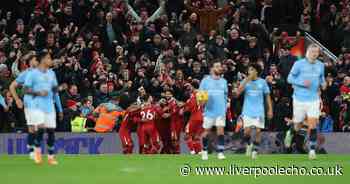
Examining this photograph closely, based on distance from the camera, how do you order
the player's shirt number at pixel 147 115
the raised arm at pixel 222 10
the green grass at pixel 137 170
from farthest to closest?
the raised arm at pixel 222 10 < the player's shirt number at pixel 147 115 < the green grass at pixel 137 170

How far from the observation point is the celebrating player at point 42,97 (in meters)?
21.2

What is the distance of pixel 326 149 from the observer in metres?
27.5

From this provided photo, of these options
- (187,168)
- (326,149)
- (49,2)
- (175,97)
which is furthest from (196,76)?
(187,168)

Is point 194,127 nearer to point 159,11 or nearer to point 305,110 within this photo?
point 305,110

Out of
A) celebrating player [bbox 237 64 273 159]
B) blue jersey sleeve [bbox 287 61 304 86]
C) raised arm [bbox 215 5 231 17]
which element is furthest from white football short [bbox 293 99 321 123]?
raised arm [bbox 215 5 231 17]

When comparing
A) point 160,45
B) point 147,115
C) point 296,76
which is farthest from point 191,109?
point 296,76

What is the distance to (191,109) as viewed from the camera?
91.7 ft

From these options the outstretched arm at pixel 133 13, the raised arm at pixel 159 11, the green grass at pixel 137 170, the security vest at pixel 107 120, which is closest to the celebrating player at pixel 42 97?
the green grass at pixel 137 170

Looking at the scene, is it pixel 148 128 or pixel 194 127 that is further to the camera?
pixel 148 128

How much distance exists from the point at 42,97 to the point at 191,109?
7.33 meters

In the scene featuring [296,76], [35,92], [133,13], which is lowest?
[35,92]

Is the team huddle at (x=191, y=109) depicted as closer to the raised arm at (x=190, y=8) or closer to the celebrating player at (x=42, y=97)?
the celebrating player at (x=42, y=97)

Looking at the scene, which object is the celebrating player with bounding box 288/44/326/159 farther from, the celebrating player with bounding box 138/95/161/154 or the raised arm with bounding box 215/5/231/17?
the raised arm with bounding box 215/5/231/17

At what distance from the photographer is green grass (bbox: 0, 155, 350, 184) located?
58.7 ft
